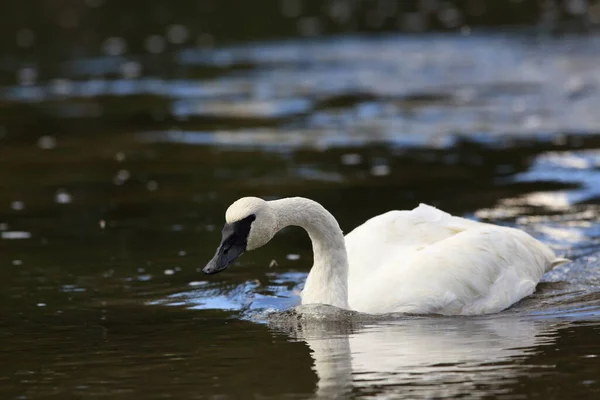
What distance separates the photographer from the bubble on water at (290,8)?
120ft

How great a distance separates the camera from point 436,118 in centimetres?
2005

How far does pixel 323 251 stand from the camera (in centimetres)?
996

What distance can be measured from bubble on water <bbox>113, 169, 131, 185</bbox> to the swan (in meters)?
A: 5.97

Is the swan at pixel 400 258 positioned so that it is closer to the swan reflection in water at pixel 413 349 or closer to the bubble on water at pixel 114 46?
the swan reflection in water at pixel 413 349

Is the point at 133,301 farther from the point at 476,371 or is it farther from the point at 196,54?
the point at 196,54

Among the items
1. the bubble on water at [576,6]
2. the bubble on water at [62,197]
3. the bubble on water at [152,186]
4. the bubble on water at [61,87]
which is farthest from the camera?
the bubble on water at [576,6]

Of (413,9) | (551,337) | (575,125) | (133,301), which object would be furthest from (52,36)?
(551,337)

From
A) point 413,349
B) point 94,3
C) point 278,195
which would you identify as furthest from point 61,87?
point 94,3

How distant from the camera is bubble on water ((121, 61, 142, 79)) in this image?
86.5 ft

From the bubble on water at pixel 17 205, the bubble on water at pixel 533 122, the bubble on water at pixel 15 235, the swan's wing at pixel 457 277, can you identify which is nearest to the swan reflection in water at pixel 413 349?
the swan's wing at pixel 457 277

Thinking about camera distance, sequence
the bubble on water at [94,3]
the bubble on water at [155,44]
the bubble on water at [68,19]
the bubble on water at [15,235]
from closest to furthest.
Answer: the bubble on water at [15,235], the bubble on water at [155,44], the bubble on water at [68,19], the bubble on water at [94,3]

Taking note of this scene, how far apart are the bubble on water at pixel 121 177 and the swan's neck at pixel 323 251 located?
6.64m

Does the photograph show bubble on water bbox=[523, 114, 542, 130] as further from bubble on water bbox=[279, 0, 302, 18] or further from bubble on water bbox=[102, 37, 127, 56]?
bubble on water bbox=[279, 0, 302, 18]

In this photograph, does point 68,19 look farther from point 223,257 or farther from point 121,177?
point 223,257
